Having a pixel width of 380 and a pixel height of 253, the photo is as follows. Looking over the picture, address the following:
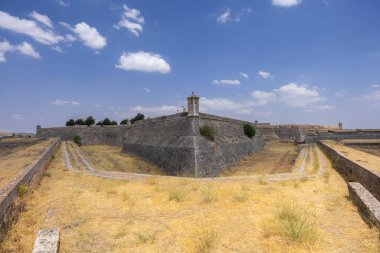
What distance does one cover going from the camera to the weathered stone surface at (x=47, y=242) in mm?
3829

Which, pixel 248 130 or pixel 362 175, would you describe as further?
pixel 248 130

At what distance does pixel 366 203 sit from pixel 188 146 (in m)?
14.1

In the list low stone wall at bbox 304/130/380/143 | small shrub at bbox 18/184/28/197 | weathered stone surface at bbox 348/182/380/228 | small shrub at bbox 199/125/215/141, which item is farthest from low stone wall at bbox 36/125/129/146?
weathered stone surface at bbox 348/182/380/228

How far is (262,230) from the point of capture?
492 centimetres

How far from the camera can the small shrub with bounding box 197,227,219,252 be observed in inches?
164

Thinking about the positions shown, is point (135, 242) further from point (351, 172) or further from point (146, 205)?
point (351, 172)

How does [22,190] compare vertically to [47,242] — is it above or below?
above

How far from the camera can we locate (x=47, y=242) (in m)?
4.07

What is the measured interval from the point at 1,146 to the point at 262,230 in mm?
34135

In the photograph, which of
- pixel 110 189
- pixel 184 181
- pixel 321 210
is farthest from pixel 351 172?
pixel 110 189

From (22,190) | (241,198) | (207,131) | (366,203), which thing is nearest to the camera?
(366,203)

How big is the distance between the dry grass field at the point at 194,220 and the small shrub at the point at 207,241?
2cm

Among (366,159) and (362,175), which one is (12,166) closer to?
(362,175)

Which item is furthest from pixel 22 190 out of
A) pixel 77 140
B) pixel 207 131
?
pixel 77 140
